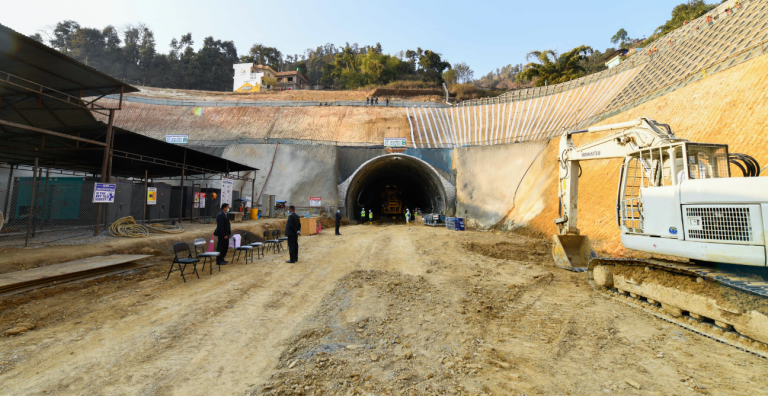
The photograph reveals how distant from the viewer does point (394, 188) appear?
124 ft

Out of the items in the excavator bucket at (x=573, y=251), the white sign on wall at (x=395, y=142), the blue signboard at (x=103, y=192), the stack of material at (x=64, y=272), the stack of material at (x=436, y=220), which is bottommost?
the stack of material at (x=64, y=272)

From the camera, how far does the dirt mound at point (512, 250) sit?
11027 millimetres

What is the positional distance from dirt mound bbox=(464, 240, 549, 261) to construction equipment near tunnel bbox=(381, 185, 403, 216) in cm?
2236

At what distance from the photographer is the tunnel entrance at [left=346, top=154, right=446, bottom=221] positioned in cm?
2505

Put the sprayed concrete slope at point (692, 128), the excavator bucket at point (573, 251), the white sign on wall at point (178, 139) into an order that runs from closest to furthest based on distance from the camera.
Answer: the excavator bucket at point (573, 251)
the sprayed concrete slope at point (692, 128)
the white sign on wall at point (178, 139)

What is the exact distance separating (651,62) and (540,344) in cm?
2759

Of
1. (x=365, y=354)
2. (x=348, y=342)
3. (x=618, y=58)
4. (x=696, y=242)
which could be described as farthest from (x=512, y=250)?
(x=618, y=58)

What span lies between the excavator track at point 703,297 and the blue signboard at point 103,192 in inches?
577

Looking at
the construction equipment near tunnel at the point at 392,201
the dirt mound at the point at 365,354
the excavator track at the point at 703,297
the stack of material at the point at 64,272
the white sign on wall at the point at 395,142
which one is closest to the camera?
the dirt mound at the point at 365,354

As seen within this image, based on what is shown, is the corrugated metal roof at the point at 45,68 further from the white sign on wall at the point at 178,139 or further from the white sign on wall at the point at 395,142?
the white sign on wall at the point at 178,139

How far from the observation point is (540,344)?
4.25m

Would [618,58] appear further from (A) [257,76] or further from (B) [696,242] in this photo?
(A) [257,76]

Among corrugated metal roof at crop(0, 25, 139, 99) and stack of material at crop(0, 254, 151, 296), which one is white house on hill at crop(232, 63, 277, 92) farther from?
stack of material at crop(0, 254, 151, 296)

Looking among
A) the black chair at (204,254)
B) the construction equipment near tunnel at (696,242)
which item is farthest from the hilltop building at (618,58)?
the black chair at (204,254)
